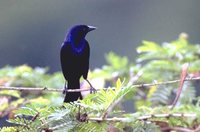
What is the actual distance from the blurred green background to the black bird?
535 centimetres

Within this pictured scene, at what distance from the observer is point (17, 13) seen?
9398 millimetres

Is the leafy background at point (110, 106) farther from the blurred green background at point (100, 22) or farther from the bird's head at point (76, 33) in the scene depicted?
the blurred green background at point (100, 22)

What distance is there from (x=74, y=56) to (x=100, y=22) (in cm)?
676

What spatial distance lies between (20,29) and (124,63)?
5992 millimetres

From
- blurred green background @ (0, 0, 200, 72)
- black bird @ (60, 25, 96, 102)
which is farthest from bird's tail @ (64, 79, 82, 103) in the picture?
blurred green background @ (0, 0, 200, 72)

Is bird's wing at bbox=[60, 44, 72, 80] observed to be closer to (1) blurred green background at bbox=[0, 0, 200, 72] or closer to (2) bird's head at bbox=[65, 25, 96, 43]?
(2) bird's head at bbox=[65, 25, 96, 43]

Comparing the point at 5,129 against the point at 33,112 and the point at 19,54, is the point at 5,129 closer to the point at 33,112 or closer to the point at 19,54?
the point at 33,112

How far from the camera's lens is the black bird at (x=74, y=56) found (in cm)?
180

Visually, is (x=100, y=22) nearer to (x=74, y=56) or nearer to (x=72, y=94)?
(x=74, y=56)

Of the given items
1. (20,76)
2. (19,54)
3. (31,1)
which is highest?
(31,1)

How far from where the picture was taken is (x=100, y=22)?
8531 mm

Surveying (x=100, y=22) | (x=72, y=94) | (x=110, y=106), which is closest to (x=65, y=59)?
(x=72, y=94)

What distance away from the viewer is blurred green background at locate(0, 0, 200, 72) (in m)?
7.97

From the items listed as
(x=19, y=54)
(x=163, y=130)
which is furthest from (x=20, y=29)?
(x=163, y=130)
